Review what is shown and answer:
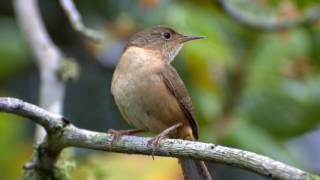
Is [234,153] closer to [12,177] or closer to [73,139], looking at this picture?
[73,139]

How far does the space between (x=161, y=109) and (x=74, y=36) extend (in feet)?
8.60

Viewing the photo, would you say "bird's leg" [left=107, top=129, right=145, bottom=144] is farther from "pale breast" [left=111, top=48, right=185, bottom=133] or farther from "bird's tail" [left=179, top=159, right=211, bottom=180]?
"bird's tail" [left=179, top=159, right=211, bottom=180]

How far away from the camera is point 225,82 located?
6.87 meters

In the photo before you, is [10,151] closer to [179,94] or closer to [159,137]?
[179,94]

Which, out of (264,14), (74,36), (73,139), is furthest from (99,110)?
(73,139)

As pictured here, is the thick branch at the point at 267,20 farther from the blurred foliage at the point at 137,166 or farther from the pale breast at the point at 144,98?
the pale breast at the point at 144,98

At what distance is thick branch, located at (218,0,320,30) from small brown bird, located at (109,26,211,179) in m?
1.10

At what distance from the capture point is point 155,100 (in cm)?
504

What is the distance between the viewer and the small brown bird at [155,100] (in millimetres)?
4996

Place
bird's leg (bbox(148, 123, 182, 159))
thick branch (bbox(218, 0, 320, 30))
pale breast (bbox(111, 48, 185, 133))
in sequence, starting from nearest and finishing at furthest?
bird's leg (bbox(148, 123, 182, 159)) → pale breast (bbox(111, 48, 185, 133)) → thick branch (bbox(218, 0, 320, 30))

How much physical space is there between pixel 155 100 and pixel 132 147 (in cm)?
77

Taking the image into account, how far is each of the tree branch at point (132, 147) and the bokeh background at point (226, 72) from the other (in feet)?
5.30

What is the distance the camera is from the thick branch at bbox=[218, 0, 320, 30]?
6359mm

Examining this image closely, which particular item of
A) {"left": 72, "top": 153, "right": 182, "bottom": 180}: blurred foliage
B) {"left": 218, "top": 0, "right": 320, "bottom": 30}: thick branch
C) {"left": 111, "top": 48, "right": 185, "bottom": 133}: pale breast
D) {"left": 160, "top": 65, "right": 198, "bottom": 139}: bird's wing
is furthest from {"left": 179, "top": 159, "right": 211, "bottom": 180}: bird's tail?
{"left": 218, "top": 0, "right": 320, "bottom": 30}: thick branch
